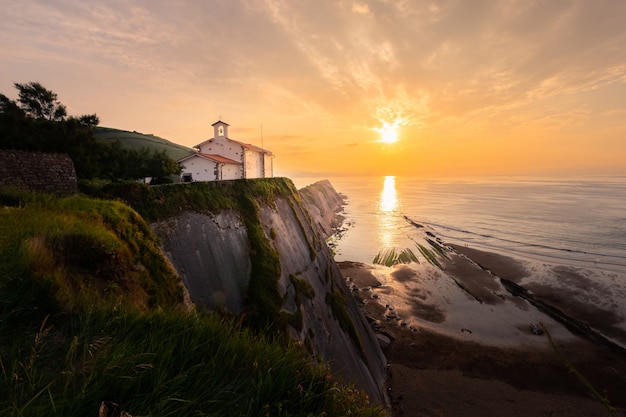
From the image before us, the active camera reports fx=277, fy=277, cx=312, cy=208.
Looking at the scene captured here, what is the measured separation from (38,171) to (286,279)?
39.4 ft

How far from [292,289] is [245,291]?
2896 mm

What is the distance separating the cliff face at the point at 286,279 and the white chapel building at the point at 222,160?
625 inches

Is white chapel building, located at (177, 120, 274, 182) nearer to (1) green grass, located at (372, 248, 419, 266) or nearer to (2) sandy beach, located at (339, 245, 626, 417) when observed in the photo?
(2) sandy beach, located at (339, 245, 626, 417)

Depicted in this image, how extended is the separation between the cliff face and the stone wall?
435cm

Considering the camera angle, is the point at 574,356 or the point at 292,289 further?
the point at 574,356

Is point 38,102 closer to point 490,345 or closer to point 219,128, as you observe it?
point 219,128

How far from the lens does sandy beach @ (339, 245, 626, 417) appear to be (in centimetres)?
1655

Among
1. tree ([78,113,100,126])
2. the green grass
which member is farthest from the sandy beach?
tree ([78,113,100,126])

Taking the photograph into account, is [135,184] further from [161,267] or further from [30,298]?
[30,298]

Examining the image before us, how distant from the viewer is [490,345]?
22.2 m

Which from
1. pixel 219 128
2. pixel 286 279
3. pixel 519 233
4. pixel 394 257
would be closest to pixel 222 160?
pixel 219 128

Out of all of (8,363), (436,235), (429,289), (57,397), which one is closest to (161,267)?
(8,363)

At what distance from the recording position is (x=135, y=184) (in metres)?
12.5

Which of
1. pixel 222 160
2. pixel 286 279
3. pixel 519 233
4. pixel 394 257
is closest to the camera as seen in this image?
pixel 286 279
